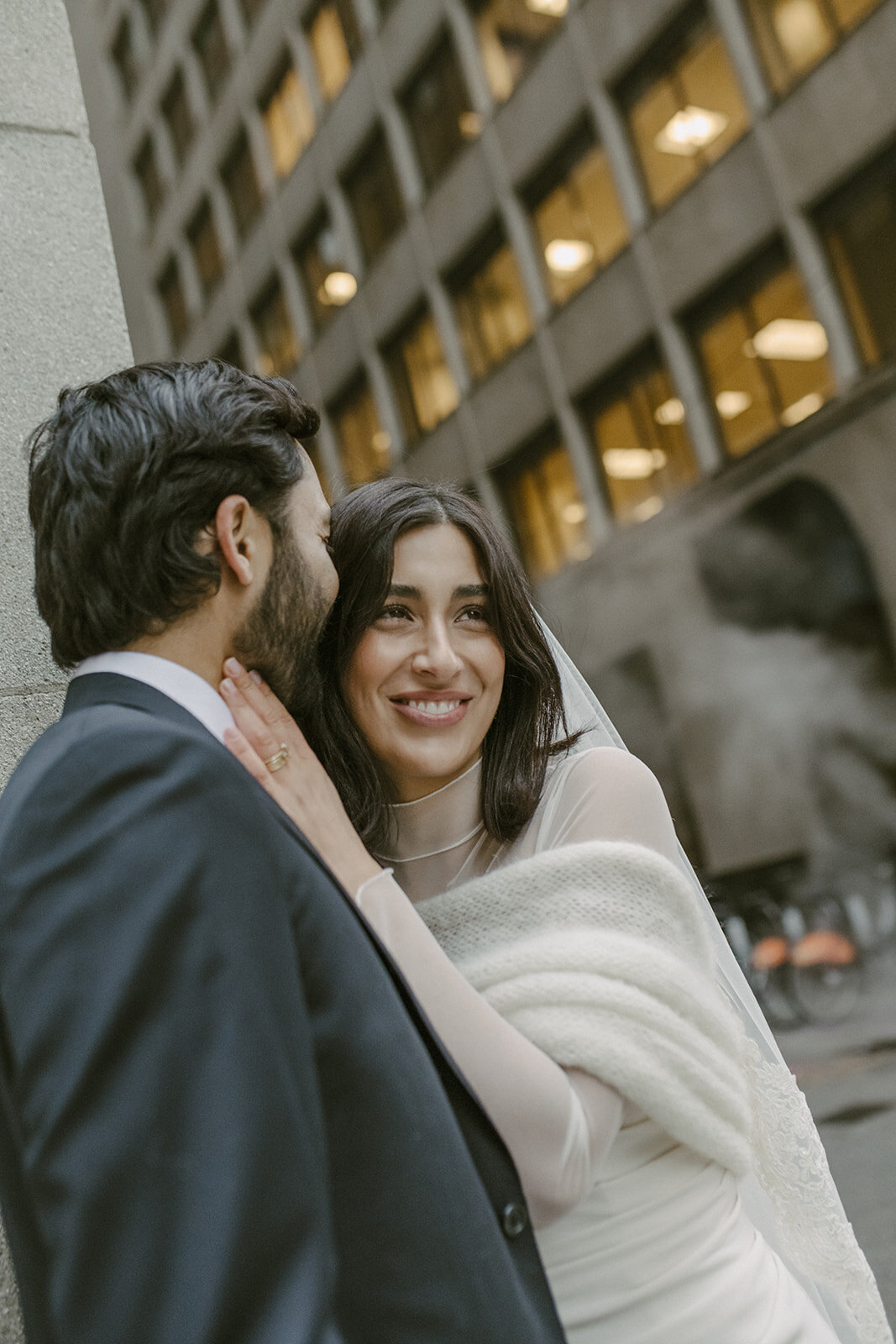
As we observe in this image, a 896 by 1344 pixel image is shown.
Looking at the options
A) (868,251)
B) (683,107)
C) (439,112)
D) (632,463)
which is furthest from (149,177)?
(868,251)

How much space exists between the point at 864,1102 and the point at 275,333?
2062 centimetres

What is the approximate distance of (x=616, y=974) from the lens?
1.92 meters

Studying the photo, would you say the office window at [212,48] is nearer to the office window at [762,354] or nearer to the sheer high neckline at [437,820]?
the office window at [762,354]

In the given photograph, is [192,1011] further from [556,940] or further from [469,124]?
[469,124]

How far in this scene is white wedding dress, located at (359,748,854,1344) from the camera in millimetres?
1692

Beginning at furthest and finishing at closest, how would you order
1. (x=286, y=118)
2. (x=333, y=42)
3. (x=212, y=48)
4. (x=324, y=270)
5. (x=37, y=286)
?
(x=212, y=48) < (x=286, y=118) < (x=324, y=270) < (x=333, y=42) < (x=37, y=286)

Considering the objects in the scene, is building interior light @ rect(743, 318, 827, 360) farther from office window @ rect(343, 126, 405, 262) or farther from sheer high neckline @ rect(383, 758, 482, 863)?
sheer high neckline @ rect(383, 758, 482, 863)

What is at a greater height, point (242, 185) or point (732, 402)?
point (242, 185)

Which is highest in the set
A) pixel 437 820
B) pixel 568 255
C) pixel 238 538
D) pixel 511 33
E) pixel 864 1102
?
pixel 511 33

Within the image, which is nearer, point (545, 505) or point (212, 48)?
point (545, 505)

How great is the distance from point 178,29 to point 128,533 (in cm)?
2926

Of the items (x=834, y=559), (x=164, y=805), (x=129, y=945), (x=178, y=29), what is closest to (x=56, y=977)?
(x=129, y=945)

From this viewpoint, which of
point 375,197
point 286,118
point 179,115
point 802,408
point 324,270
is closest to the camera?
point 802,408

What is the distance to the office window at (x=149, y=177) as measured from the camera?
29070 millimetres
